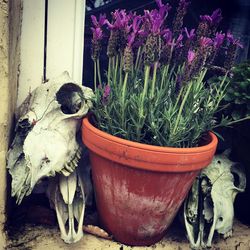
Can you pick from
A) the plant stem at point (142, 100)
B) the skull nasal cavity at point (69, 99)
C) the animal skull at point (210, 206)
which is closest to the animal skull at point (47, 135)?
the skull nasal cavity at point (69, 99)

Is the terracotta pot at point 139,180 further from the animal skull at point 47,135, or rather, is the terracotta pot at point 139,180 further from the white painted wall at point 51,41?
the white painted wall at point 51,41

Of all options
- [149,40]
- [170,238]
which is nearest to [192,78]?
[149,40]

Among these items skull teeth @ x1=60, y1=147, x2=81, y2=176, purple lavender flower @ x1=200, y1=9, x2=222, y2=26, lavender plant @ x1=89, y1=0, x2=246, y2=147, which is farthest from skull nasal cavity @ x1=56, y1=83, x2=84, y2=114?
purple lavender flower @ x1=200, y1=9, x2=222, y2=26

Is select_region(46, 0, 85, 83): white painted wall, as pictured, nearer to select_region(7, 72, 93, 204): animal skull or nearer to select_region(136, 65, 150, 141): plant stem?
select_region(7, 72, 93, 204): animal skull

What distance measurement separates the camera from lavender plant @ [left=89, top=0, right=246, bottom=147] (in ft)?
5.19

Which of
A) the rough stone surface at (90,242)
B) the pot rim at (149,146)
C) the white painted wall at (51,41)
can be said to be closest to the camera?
the pot rim at (149,146)

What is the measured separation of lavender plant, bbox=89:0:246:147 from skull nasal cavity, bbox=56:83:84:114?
0.12 m

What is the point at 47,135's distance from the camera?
168cm

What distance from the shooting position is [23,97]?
2012 mm

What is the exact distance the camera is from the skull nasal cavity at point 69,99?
1.86m

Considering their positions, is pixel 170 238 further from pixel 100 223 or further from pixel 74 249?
pixel 74 249

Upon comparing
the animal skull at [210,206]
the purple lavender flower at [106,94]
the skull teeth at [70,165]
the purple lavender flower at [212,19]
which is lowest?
the animal skull at [210,206]

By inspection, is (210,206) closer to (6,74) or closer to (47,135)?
(47,135)

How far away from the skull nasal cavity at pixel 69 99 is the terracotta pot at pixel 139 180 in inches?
6.9
